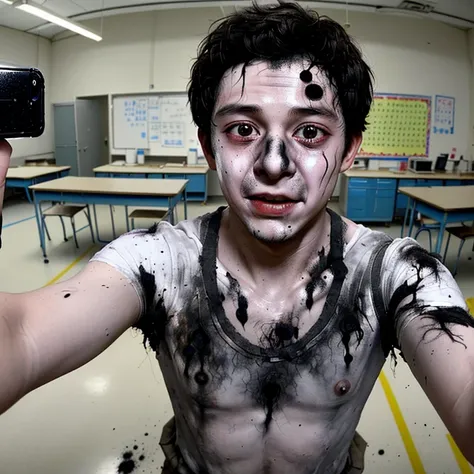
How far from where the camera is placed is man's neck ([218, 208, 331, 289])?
0.90m

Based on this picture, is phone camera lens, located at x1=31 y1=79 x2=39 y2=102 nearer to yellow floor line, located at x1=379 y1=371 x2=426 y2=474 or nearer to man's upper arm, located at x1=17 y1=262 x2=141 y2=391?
man's upper arm, located at x1=17 y1=262 x2=141 y2=391

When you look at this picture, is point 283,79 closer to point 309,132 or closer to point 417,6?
point 309,132

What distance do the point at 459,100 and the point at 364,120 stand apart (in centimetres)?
705

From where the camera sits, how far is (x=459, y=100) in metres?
6.58

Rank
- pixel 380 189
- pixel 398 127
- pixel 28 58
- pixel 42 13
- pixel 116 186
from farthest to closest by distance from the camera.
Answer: pixel 28 58 < pixel 398 127 < pixel 380 189 < pixel 42 13 < pixel 116 186

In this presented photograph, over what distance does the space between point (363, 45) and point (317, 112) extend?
6.16m

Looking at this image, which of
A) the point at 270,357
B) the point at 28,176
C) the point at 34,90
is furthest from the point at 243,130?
the point at 28,176

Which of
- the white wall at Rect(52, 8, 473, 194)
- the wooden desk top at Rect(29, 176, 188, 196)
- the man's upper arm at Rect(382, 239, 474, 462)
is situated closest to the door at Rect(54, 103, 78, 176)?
the white wall at Rect(52, 8, 473, 194)

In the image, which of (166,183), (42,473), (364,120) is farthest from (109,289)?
(166,183)

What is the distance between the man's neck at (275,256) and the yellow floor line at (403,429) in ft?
4.58

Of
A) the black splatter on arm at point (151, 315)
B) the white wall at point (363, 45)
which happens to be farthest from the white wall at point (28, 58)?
the black splatter on arm at point (151, 315)

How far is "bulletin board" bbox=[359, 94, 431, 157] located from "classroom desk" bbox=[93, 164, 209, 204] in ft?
9.40

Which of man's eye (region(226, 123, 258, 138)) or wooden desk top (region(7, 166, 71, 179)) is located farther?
wooden desk top (region(7, 166, 71, 179))

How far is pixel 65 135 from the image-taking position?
7.51 metres
